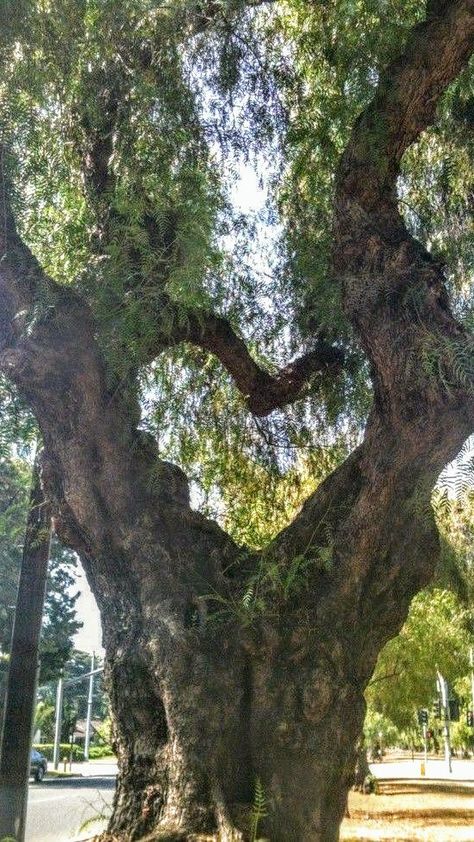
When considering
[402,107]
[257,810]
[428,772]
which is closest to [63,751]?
[428,772]

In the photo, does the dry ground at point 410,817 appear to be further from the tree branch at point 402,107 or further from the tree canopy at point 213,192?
the tree branch at point 402,107

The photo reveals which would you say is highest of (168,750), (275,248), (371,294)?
(275,248)

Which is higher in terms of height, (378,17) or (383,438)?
(378,17)

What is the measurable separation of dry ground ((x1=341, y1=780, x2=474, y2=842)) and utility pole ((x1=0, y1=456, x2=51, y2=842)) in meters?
6.02

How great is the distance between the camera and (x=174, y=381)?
634 cm

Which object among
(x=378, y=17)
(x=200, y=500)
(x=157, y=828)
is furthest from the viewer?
(x=200, y=500)

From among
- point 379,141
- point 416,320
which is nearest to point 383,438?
point 416,320

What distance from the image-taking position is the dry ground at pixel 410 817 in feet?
38.0

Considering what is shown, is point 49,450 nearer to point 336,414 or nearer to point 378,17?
point 336,414

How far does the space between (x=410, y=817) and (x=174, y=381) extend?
1154 centimetres

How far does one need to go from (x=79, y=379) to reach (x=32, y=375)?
24 cm

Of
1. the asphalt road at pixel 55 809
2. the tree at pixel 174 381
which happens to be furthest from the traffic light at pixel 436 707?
the tree at pixel 174 381

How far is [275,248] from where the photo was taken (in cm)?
680

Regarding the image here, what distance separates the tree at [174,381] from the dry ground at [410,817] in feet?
22.2
